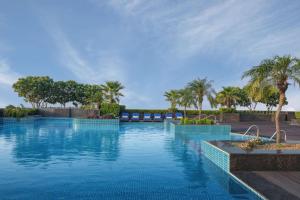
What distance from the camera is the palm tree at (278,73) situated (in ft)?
37.0

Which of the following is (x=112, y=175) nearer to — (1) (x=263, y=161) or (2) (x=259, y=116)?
(1) (x=263, y=161)

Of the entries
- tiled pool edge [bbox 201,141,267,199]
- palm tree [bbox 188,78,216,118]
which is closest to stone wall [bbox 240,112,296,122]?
palm tree [bbox 188,78,216,118]

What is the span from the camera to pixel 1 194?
6.78 meters

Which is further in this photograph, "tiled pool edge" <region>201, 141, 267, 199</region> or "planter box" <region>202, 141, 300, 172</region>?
"planter box" <region>202, 141, 300, 172</region>

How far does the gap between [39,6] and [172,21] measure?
10.4 metres

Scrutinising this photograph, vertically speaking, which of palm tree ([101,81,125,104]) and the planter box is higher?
palm tree ([101,81,125,104])

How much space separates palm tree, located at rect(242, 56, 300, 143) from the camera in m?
11.3

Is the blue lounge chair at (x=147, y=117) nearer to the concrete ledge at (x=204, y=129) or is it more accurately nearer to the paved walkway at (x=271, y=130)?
the paved walkway at (x=271, y=130)

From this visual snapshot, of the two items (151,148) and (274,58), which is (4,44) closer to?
(151,148)

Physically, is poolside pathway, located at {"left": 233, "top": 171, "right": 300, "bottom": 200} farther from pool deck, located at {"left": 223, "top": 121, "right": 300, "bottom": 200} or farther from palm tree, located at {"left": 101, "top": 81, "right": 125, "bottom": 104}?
palm tree, located at {"left": 101, "top": 81, "right": 125, "bottom": 104}

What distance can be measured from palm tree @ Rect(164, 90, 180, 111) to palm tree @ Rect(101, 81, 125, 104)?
7745mm

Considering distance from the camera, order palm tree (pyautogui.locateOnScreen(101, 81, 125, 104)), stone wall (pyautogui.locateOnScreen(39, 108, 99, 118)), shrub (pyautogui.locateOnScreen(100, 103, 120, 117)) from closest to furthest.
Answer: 1. shrub (pyautogui.locateOnScreen(100, 103, 120, 117))
2. palm tree (pyautogui.locateOnScreen(101, 81, 125, 104))
3. stone wall (pyautogui.locateOnScreen(39, 108, 99, 118))

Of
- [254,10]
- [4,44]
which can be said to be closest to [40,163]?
[254,10]

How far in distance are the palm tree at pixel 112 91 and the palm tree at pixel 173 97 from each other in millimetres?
7745
